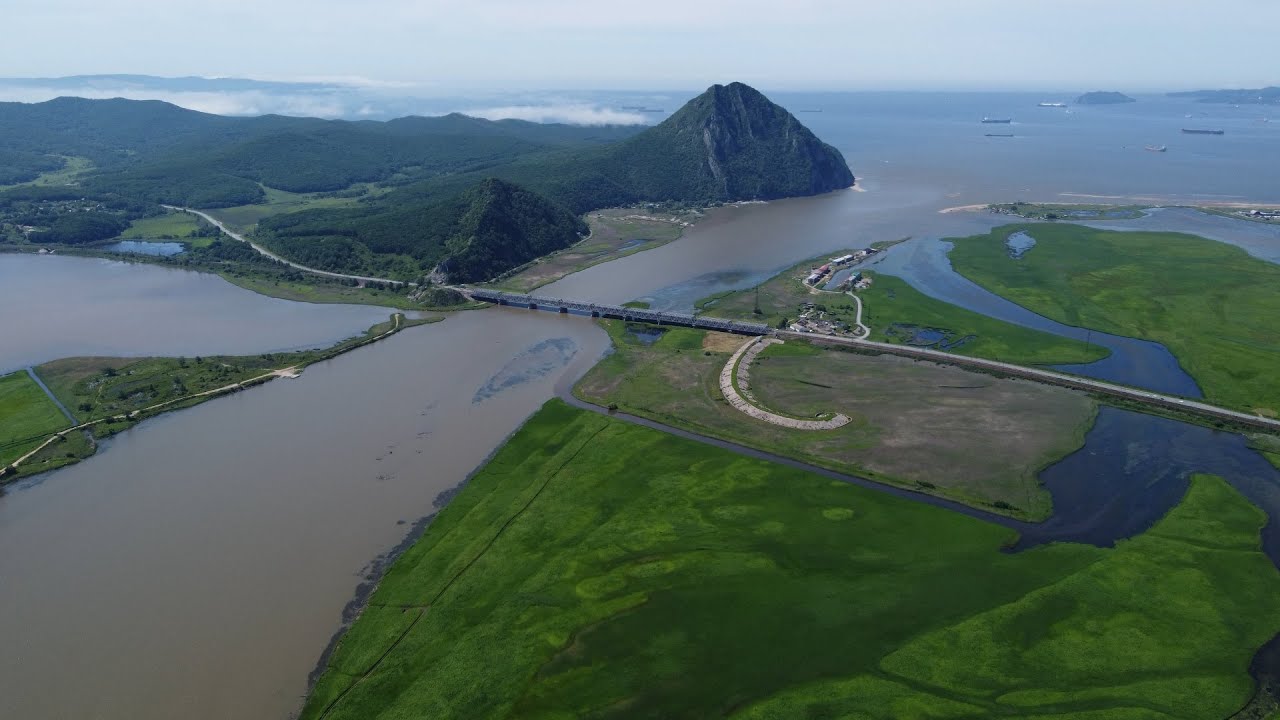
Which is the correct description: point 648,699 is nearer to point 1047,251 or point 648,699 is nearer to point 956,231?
point 1047,251

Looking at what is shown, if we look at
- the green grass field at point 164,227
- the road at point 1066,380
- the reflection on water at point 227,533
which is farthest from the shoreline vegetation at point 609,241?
the green grass field at point 164,227

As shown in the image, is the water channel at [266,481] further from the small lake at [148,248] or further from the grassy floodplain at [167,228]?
the grassy floodplain at [167,228]

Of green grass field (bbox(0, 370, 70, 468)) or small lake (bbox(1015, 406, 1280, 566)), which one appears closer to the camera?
small lake (bbox(1015, 406, 1280, 566))

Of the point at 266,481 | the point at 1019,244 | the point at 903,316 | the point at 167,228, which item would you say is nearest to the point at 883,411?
the point at 903,316

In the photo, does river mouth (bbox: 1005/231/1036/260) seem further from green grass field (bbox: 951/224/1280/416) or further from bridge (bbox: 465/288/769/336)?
bridge (bbox: 465/288/769/336)

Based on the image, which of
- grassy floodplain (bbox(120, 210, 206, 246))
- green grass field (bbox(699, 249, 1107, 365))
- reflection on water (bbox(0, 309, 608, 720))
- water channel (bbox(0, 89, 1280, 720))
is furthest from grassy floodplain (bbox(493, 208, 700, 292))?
grassy floodplain (bbox(120, 210, 206, 246))

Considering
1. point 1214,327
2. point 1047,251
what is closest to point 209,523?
point 1214,327
